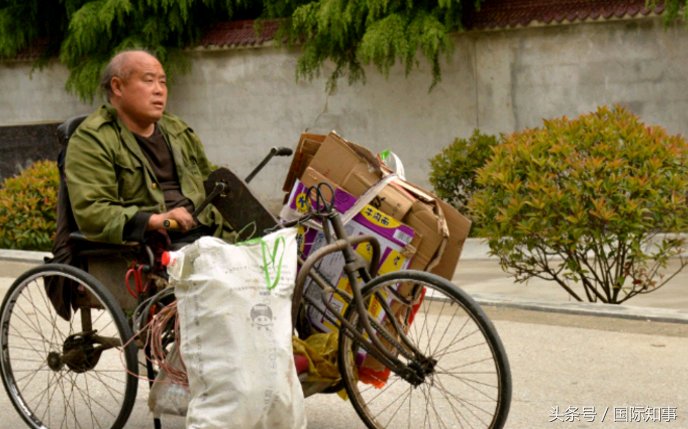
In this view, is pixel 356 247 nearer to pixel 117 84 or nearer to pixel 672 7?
pixel 117 84

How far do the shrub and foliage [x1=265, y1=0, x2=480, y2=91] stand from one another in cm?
108

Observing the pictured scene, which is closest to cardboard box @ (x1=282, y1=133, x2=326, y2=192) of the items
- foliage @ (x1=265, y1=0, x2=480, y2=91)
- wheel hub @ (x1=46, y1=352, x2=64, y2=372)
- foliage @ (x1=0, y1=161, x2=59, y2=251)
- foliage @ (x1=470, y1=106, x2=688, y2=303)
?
wheel hub @ (x1=46, y1=352, x2=64, y2=372)

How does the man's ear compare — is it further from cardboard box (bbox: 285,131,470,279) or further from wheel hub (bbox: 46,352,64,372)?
wheel hub (bbox: 46,352,64,372)

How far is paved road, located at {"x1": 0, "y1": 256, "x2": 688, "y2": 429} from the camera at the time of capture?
543cm

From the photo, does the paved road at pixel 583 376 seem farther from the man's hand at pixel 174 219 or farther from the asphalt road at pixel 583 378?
the man's hand at pixel 174 219

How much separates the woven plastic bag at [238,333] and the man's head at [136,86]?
3.22ft

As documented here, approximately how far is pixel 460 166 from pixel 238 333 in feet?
30.7

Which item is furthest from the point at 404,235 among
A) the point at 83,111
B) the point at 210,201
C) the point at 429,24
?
the point at 83,111

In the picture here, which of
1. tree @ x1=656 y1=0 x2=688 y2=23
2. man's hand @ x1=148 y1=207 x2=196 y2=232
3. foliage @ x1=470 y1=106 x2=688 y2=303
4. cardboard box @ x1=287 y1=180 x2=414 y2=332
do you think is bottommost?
foliage @ x1=470 y1=106 x2=688 y2=303

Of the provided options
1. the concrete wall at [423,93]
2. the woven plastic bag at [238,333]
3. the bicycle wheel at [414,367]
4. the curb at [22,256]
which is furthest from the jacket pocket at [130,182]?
the concrete wall at [423,93]

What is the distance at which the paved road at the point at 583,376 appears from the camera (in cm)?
543

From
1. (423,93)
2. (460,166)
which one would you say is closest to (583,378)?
(460,166)

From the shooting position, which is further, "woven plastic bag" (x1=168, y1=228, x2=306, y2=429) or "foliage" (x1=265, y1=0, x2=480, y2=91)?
"foliage" (x1=265, y1=0, x2=480, y2=91)

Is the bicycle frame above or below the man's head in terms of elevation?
below
